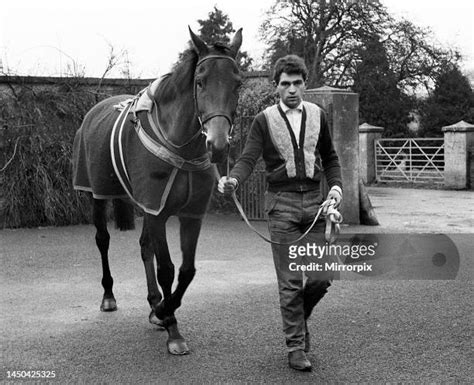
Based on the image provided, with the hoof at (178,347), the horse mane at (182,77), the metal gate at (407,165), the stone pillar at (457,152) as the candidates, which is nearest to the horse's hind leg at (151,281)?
the hoof at (178,347)

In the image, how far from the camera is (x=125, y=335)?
530cm

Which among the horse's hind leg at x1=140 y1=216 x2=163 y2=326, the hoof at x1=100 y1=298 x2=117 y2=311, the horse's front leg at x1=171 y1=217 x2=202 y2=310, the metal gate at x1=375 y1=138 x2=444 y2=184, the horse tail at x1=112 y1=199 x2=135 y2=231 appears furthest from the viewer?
the metal gate at x1=375 y1=138 x2=444 y2=184

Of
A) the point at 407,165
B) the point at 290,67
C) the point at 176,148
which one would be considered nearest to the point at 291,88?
the point at 290,67

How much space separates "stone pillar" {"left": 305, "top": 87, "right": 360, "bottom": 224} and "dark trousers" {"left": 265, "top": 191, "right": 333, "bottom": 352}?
6986 mm

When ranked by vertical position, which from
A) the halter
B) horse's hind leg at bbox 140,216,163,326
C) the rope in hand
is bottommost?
horse's hind leg at bbox 140,216,163,326

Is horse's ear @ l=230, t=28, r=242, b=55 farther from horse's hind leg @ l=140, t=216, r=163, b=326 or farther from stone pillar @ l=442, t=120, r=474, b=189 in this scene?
stone pillar @ l=442, t=120, r=474, b=189

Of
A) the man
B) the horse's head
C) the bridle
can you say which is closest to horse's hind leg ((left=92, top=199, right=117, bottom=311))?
the bridle

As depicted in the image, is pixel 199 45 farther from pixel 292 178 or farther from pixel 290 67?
pixel 292 178

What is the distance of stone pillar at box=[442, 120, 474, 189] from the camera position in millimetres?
19328

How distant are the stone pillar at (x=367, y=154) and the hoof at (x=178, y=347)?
18452 mm

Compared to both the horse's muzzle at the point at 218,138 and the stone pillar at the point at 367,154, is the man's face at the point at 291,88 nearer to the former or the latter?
the horse's muzzle at the point at 218,138

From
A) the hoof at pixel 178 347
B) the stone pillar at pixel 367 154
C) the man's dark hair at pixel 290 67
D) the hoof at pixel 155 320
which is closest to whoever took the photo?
the man's dark hair at pixel 290 67

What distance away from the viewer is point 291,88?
4555mm

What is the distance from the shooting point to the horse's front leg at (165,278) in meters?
4.87
